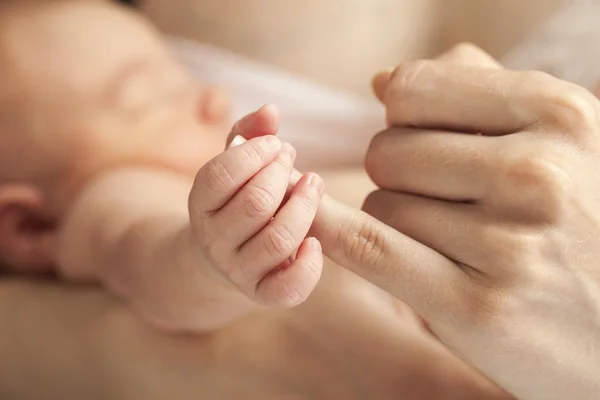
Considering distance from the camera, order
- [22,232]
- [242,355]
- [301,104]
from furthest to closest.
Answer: [301,104], [22,232], [242,355]

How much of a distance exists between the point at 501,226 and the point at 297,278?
114mm

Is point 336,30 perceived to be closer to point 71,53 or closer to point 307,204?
point 71,53

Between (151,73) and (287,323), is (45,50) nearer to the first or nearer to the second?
(151,73)

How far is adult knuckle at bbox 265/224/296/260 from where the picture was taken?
1.14ft

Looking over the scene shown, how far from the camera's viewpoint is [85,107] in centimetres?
75

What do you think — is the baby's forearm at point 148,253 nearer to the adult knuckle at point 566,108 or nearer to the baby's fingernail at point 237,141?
the baby's fingernail at point 237,141

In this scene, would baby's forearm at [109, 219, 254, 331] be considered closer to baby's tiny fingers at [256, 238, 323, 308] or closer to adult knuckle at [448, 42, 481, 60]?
baby's tiny fingers at [256, 238, 323, 308]

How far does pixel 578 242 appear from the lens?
0.36 metres

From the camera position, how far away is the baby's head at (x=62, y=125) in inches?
29.1

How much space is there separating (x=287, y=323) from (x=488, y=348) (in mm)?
235

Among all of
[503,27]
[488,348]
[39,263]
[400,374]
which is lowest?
[39,263]

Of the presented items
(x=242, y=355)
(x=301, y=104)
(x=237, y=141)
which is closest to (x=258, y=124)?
(x=237, y=141)

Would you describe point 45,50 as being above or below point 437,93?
below

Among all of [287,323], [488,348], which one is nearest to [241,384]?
[287,323]
